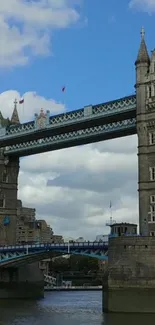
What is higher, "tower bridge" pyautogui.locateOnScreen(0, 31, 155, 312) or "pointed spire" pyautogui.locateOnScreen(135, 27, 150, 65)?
"pointed spire" pyautogui.locateOnScreen(135, 27, 150, 65)

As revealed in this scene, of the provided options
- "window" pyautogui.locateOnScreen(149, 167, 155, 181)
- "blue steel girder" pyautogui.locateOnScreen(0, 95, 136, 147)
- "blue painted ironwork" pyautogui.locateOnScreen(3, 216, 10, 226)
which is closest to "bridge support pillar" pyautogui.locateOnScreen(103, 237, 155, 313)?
"window" pyautogui.locateOnScreen(149, 167, 155, 181)

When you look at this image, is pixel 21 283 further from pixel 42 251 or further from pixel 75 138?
pixel 75 138

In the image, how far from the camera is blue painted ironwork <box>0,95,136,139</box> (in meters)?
65.9

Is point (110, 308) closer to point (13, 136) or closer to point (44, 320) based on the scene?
point (44, 320)

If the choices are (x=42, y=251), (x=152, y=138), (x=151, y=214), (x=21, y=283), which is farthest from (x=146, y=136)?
(x=21, y=283)

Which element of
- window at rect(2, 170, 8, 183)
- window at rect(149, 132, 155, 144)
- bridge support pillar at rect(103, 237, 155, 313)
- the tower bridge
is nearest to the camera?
bridge support pillar at rect(103, 237, 155, 313)

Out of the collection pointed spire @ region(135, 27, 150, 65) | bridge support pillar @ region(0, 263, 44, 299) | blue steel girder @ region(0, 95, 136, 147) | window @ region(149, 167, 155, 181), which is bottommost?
bridge support pillar @ region(0, 263, 44, 299)

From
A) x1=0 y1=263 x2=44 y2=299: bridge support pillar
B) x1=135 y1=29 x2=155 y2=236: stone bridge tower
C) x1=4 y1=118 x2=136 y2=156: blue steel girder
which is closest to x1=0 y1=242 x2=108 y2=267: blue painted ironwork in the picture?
x1=0 y1=263 x2=44 y2=299: bridge support pillar

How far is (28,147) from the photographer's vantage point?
265 ft

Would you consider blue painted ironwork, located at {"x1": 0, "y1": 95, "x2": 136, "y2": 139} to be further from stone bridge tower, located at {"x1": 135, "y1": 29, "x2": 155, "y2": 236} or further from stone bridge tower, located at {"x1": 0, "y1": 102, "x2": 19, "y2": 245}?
stone bridge tower, located at {"x1": 0, "y1": 102, "x2": 19, "y2": 245}

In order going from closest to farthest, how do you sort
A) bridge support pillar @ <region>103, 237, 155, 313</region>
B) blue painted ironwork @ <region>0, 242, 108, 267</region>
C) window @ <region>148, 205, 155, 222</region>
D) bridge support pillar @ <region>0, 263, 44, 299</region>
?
bridge support pillar @ <region>103, 237, 155, 313</region>
window @ <region>148, 205, 155, 222</region>
blue painted ironwork @ <region>0, 242, 108, 267</region>
bridge support pillar @ <region>0, 263, 44, 299</region>

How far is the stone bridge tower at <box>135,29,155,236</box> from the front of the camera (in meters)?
59.1

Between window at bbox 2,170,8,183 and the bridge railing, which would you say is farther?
window at bbox 2,170,8,183

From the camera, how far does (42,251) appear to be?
7412 centimetres
